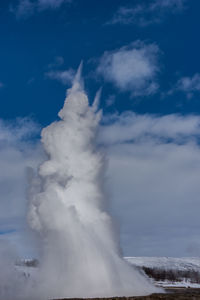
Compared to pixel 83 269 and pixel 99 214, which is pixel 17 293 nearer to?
pixel 83 269

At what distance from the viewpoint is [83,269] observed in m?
52.3

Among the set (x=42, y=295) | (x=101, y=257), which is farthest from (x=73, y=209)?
(x=42, y=295)

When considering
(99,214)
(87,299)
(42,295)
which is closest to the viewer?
(87,299)

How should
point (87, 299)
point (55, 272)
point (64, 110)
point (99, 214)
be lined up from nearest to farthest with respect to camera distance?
point (87, 299), point (55, 272), point (99, 214), point (64, 110)

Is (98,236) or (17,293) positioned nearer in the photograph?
(17,293)

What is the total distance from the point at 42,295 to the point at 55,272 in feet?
13.8

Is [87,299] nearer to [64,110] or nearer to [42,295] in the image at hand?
[42,295]

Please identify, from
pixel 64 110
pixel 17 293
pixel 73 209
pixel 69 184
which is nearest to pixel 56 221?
pixel 73 209

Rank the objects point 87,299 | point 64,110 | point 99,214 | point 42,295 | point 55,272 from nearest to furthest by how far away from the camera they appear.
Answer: point 87,299 → point 42,295 → point 55,272 → point 99,214 → point 64,110

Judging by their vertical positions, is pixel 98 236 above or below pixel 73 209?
below

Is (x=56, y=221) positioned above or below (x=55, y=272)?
above

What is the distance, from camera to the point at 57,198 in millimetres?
56094

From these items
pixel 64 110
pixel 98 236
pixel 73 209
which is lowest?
pixel 98 236

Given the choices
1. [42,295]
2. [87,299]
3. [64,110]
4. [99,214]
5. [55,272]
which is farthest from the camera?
[64,110]
